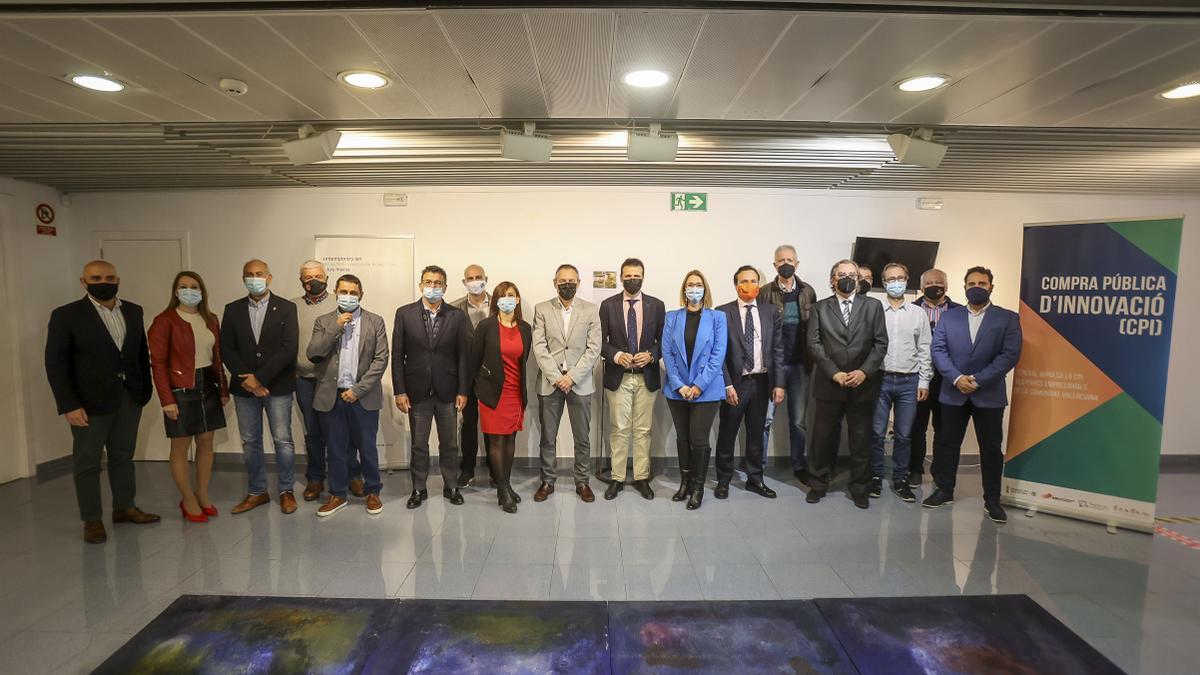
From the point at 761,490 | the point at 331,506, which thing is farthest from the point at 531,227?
the point at 761,490

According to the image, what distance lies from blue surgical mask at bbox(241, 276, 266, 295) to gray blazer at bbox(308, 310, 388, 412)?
0.45 meters

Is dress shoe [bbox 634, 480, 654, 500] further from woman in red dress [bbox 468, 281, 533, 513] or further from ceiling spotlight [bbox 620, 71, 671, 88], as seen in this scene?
ceiling spotlight [bbox 620, 71, 671, 88]

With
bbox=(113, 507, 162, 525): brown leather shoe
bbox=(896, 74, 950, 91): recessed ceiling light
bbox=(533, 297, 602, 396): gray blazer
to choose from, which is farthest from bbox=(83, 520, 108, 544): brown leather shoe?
bbox=(896, 74, 950, 91): recessed ceiling light

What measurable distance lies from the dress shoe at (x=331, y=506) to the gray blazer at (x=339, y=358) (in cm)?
70

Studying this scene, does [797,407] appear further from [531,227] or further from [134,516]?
[134,516]

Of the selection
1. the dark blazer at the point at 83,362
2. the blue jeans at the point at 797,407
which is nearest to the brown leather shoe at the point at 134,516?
the dark blazer at the point at 83,362

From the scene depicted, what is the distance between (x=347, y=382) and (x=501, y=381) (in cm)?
116

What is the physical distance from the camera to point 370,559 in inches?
130

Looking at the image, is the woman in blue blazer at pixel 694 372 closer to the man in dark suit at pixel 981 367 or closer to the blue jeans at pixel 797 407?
the blue jeans at pixel 797 407

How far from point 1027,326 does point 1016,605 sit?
8.37 ft

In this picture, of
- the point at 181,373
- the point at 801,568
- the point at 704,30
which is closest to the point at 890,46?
the point at 704,30

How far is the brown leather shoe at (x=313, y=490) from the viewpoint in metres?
4.24

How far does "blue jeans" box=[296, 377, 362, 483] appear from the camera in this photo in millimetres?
4184

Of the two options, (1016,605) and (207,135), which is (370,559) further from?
(1016,605)
